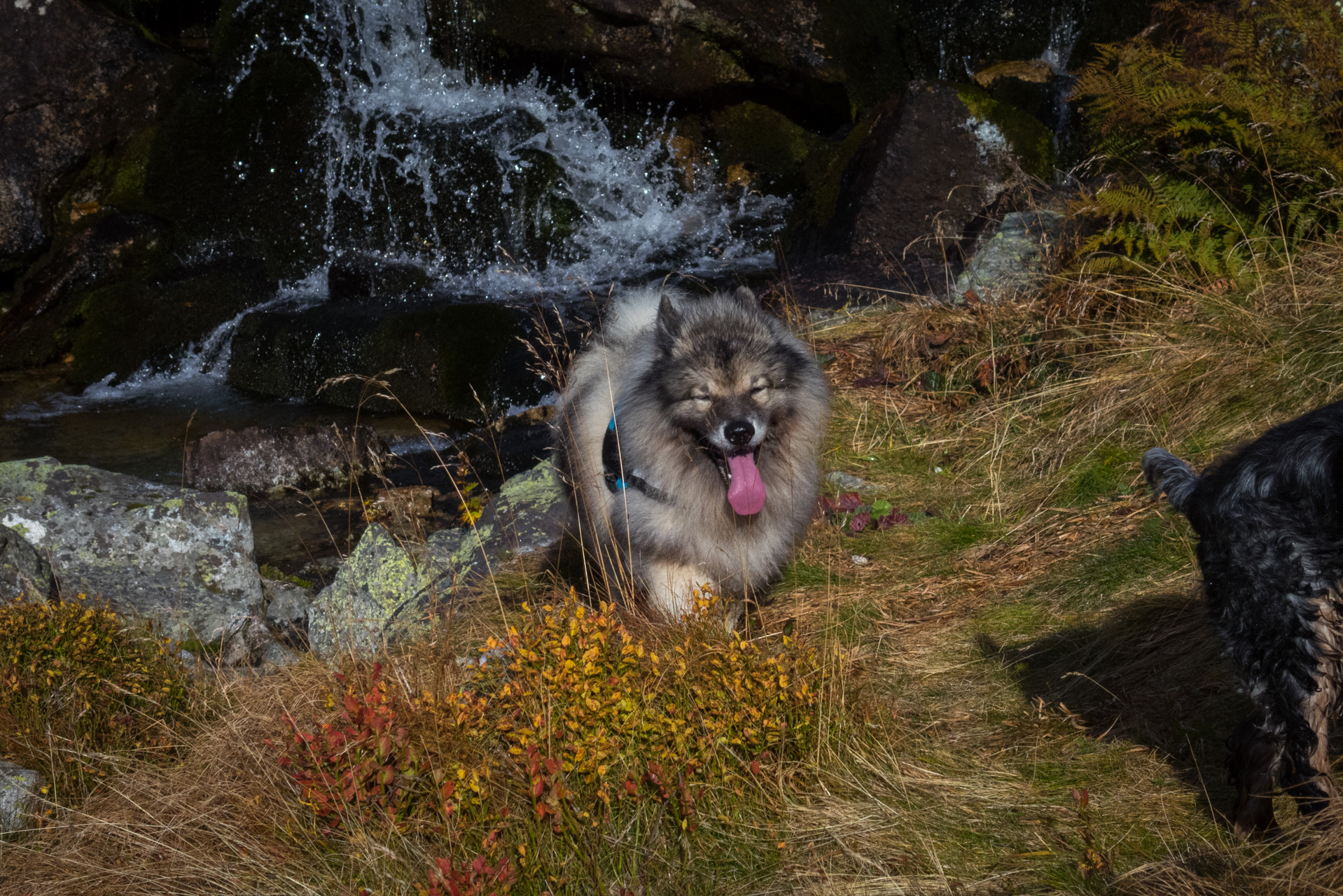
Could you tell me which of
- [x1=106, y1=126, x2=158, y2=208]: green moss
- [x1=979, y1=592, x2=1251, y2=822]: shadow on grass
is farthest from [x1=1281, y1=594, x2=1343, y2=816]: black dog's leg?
[x1=106, y1=126, x2=158, y2=208]: green moss

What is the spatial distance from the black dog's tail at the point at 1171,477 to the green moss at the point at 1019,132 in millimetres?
6505

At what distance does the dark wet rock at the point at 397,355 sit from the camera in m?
9.20

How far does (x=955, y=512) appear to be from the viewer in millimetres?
5184

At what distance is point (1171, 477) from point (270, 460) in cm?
714

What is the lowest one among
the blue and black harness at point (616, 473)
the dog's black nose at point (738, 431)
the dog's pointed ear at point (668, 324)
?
the blue and black harness at point (616, 473)

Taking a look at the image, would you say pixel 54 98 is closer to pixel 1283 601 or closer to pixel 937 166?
pixel 937 166

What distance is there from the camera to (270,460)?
26.4 ft

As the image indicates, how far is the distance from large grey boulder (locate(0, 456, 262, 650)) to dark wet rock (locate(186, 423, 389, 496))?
2002 mm

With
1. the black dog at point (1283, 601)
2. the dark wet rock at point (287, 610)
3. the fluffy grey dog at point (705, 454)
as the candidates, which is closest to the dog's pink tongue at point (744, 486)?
the fluffy grey dog at point (705, 454)

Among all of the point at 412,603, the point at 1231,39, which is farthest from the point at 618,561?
the point at 1231,39

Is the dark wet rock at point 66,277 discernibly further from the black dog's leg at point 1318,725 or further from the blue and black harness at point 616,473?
the black dog's leg at point 1318,725

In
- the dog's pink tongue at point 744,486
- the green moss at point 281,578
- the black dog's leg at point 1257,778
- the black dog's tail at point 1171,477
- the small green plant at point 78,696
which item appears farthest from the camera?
the green moss at point 281,578

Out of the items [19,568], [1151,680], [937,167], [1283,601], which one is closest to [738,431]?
[1151,680]

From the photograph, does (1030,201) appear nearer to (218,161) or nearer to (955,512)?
(955,512)
